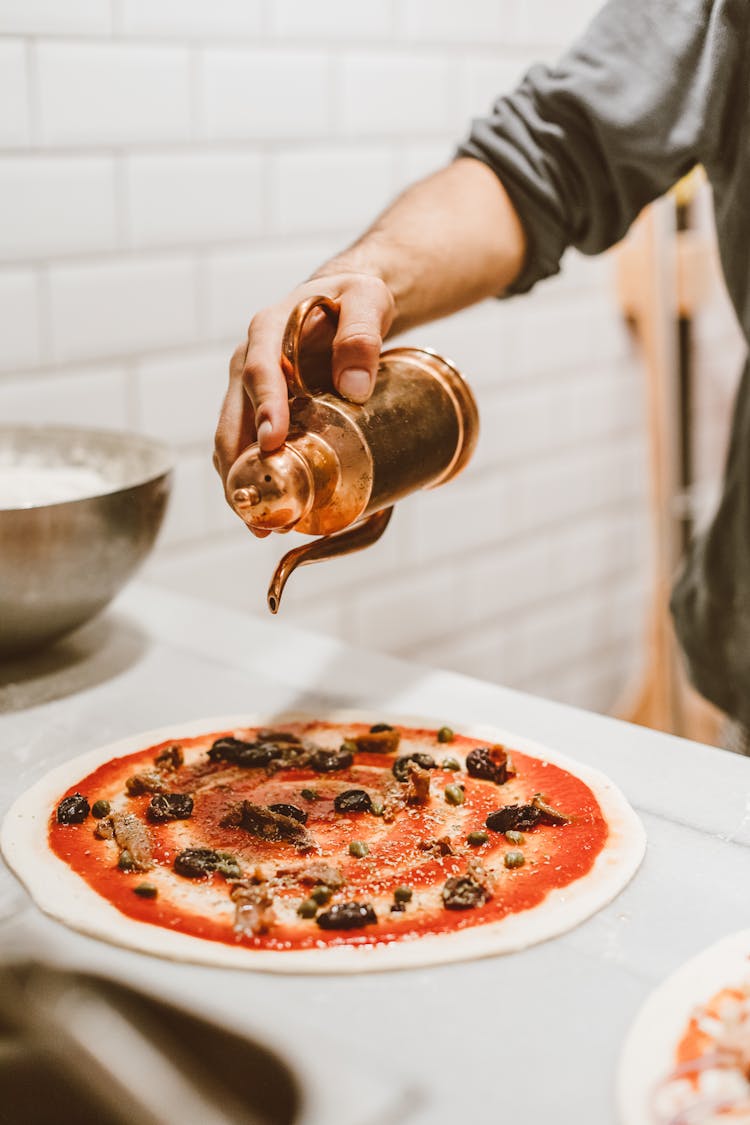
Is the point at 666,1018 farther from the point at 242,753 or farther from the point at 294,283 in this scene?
the point at 294,283

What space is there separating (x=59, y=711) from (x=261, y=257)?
894mm

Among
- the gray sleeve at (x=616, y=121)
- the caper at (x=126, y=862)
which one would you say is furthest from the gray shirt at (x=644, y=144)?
the caper at (x=126, y=862)

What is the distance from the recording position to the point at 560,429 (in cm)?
237

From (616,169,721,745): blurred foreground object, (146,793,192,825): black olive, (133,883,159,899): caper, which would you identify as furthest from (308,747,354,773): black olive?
(616,169,721,745): blurred foreground object

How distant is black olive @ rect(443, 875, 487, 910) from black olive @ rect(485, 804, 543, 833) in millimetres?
83

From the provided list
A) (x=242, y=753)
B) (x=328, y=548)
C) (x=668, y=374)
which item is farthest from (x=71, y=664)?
(x=668, y=374)

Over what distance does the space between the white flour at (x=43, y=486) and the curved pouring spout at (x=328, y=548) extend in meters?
0.31

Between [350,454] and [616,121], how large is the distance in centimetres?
58

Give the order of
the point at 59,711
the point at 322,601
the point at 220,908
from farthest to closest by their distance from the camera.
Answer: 1. the point at 322,601
2. the point at 59,711
3. the point at 220,908

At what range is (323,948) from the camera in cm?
76

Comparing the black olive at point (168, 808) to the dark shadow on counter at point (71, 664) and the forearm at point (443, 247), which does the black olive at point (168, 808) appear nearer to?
the dark shadow on counter at point (71, 664)

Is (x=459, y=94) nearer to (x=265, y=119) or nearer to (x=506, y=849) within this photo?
(x=265, y=119)

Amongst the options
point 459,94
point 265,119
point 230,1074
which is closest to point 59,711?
point 230,1074

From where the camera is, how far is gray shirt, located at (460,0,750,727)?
1224 millimetres
